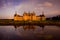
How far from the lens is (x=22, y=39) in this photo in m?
5.07

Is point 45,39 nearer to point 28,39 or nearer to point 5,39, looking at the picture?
point 28,39

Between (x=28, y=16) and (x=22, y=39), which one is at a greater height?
(x=28, y=16)

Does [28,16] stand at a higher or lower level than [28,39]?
higher

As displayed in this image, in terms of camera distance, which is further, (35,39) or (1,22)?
(1,22)

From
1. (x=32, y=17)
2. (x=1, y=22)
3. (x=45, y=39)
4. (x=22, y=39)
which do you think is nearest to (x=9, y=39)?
(x=22, y=39)

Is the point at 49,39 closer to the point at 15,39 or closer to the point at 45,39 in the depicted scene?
the point at 45,39

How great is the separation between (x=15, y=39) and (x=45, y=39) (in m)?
1.14

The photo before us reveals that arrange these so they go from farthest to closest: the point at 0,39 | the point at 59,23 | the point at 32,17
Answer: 1. the point at 32,17
2. the point at 59,23
3. the point at 0,39

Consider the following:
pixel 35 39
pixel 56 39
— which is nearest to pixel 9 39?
pixel 35 39

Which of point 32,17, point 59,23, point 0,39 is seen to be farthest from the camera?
point 32,17

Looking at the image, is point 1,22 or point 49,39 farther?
point 1,22

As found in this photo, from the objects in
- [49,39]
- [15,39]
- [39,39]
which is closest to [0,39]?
[15,39]

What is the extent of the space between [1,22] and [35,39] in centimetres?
584

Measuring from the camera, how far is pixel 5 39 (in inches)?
196
